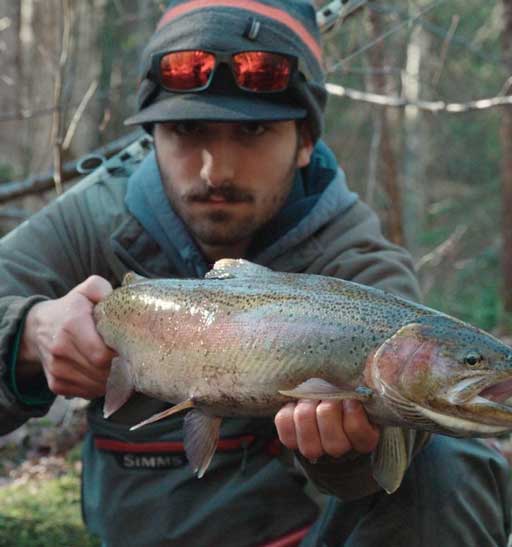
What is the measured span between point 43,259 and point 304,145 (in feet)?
4.04

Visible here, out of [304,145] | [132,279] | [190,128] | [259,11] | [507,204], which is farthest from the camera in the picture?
[507,204]

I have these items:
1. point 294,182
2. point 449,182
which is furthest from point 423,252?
point 294,182

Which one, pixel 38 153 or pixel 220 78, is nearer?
pixel 220 78

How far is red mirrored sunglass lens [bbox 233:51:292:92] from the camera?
3.36 meters

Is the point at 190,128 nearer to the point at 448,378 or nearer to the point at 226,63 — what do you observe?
the point at 226,63

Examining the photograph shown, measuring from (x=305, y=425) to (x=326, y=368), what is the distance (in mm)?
171

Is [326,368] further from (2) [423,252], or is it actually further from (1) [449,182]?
(1) [449,182]

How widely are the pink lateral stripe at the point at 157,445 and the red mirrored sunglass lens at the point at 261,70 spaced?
1.42m

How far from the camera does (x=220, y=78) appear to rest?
3.39 m

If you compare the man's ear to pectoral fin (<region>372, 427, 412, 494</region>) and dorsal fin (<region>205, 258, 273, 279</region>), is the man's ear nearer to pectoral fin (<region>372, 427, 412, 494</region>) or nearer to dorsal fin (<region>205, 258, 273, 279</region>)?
dorsal fin (<region>205, 258, 273, 279</region>)

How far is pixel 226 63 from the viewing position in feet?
11.0

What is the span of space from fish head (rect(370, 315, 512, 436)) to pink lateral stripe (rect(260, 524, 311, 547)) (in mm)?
1508

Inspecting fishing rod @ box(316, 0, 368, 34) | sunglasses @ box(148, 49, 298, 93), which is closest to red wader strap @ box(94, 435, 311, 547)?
sunglasses @ box(148, 49, 298, 93)

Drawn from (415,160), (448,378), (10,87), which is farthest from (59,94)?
(415,160)
